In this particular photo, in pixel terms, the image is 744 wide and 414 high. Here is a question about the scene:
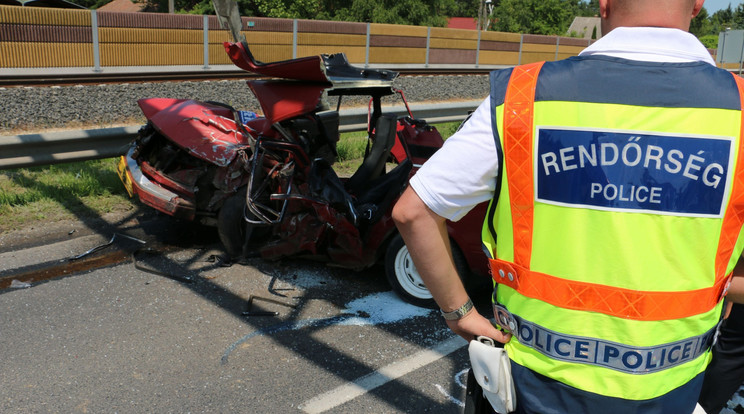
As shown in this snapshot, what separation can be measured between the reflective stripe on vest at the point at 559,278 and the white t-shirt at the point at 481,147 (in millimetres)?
58

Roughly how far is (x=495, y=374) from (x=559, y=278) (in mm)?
309

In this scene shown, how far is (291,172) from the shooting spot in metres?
4.88

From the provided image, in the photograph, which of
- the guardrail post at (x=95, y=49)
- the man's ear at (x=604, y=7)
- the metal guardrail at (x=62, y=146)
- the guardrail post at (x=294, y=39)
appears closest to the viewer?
the man's ear at (x=604, y=7)

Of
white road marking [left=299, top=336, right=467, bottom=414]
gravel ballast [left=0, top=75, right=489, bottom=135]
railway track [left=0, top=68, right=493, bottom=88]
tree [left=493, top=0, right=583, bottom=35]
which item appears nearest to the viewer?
white road marking [left=299, top=336, right=467, bottom=414]

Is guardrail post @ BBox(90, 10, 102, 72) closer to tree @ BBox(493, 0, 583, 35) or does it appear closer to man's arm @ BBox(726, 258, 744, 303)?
man's arm @ BBox(726, 258, 744, 303)

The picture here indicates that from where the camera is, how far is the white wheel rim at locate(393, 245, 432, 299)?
4.68m

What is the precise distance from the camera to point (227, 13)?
610 cm

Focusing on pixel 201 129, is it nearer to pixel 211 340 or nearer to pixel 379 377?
pixel 211 340

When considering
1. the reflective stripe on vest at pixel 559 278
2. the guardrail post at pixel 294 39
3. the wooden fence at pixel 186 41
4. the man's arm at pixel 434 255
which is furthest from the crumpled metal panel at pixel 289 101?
the guardrail post at pixel 294 39

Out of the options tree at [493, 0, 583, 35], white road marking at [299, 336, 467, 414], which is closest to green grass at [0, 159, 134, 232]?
white road marking at [299, 336, 467, 414]

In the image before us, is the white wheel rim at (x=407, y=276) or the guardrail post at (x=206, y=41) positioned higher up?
the guardrail post at (x=206, y=41)

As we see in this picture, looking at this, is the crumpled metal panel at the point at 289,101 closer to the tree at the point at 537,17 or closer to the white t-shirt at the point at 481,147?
the white t-shirt at the point at 481,147

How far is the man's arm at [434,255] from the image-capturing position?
1649 millimetres

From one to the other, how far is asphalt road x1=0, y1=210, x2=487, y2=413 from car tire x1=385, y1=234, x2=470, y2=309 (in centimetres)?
7
